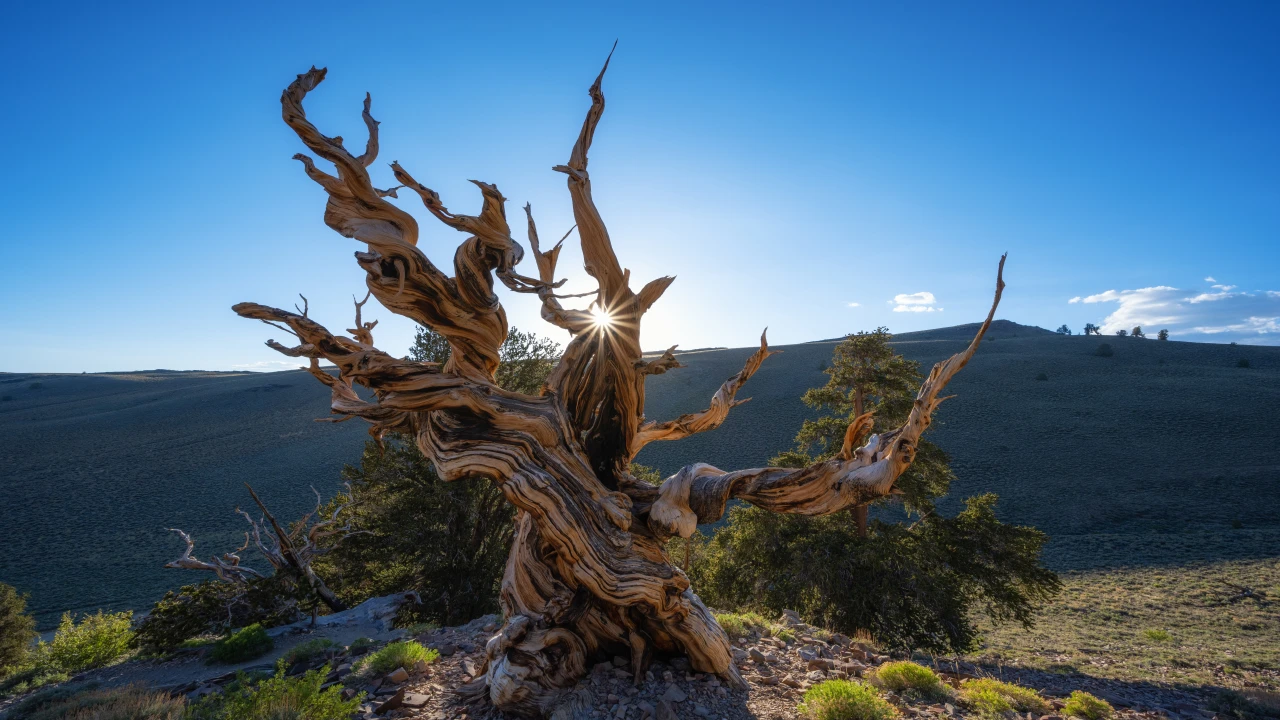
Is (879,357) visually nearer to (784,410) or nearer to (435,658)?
(435,658)

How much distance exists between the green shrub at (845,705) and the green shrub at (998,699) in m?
0.84

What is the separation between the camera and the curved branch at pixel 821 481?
3932 mm

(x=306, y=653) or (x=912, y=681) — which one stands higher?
(x=912, y=681)

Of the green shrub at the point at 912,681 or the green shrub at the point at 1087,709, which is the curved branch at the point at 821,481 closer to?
the green shrub at the point at 912,681

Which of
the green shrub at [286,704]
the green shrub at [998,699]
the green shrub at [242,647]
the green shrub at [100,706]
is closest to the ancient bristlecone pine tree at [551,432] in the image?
the green shrub at [286,704]

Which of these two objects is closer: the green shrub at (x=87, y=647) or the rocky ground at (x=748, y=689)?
the rocky ground at (x=748, y=689)

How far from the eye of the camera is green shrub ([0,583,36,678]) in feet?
37.3

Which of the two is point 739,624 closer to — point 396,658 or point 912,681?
point 912,681

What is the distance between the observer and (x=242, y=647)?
25.6ft

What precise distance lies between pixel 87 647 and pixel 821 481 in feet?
40.1

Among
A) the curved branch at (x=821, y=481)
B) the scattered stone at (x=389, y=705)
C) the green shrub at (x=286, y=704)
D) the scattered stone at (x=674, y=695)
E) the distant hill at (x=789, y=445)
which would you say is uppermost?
the curved branch at (x=821, y=481)

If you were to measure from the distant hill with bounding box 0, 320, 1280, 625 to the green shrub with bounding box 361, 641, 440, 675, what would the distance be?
10866 mm

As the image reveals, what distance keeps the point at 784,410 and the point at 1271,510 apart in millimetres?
26284

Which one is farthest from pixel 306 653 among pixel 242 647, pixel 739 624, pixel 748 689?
pixel 748 689
